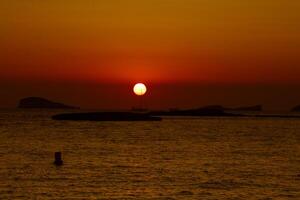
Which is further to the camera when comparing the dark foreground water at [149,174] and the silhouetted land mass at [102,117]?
the silhouetted land mass at [102,117]

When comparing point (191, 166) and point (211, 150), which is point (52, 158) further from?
point (211, 150)

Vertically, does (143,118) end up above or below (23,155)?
above

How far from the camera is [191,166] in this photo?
4350cm

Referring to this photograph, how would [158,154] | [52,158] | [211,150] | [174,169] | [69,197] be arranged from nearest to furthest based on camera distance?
[69,197] → [174,169] → [52,158] → [158,154] → [211,150]

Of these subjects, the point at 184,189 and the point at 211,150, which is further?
the point at 211,150

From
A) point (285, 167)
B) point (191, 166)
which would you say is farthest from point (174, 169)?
point (285, 167)

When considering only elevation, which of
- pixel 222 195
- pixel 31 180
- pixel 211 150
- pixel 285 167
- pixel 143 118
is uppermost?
pixel 143 118

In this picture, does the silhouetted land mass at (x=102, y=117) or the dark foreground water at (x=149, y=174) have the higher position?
the silhouetted land mass at (x=102, y=117)

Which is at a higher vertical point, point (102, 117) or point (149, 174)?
point (102, 117)

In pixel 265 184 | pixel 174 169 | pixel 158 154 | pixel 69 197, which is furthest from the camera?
pixel 158 154

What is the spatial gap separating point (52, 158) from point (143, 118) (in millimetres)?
131196

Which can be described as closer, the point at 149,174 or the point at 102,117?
the point at 149,174

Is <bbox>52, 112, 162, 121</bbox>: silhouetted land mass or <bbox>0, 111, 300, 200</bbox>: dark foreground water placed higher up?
<bbox>52, 112, 162, 121</bbox>: silhouetted land mass

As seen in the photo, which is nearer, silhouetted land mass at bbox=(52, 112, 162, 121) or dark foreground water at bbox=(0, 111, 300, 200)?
dark foreground water at bbox=(0, 111, 300, 200)
